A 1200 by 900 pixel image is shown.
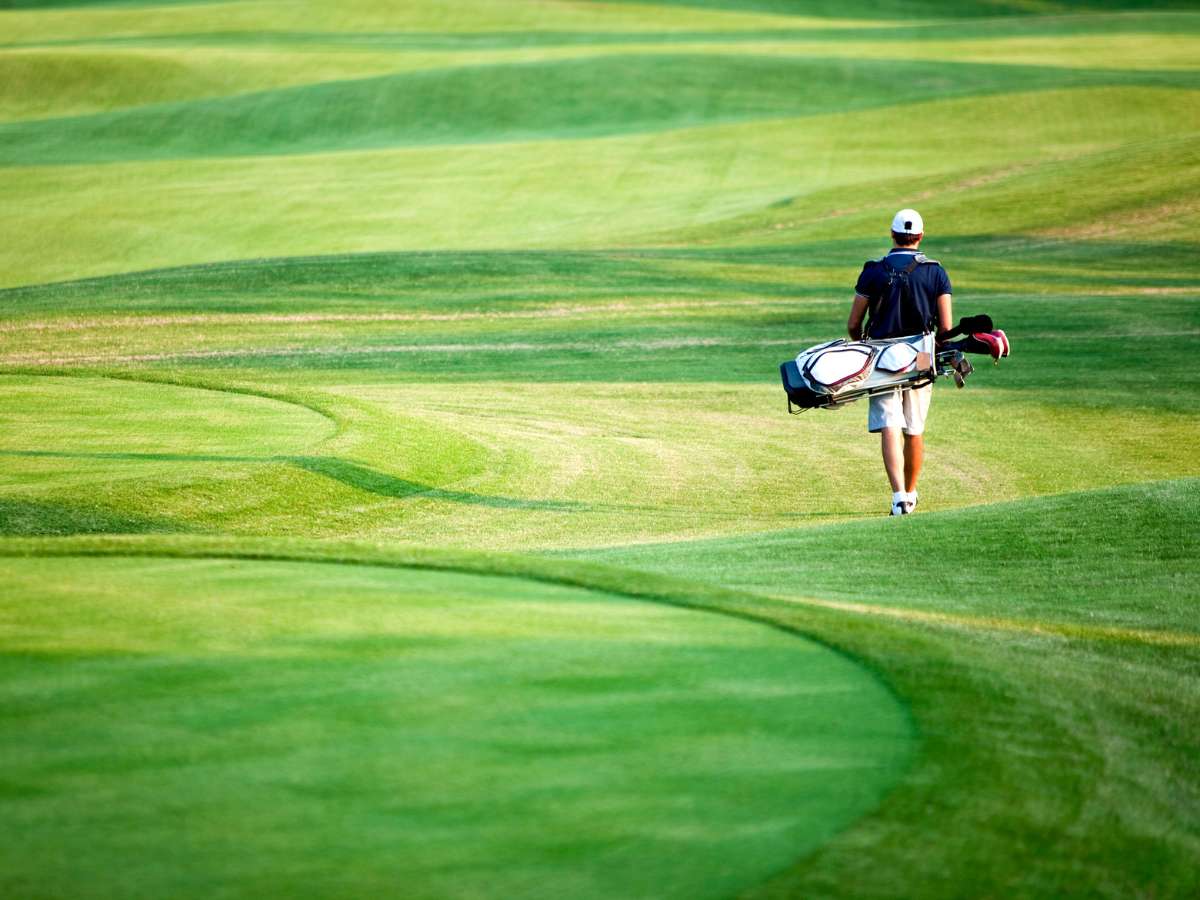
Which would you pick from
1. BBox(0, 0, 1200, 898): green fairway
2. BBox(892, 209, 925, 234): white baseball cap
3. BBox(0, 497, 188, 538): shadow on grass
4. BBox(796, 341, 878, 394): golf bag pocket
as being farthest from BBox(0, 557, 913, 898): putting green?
BBox(892, 209, 925, 234): white baseball cap

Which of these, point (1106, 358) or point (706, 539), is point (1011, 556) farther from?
point (1106, 358)

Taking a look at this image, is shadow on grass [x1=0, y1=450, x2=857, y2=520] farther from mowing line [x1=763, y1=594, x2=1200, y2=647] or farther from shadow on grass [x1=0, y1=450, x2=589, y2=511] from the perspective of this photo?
mowing line [x1=763, y1=594, x2=1200, y2=647]

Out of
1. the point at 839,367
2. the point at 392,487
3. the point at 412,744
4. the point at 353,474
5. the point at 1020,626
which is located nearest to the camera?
the point at 412,744

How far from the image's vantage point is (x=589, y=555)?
10.6 meters

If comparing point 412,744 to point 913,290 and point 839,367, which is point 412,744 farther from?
point 913,290

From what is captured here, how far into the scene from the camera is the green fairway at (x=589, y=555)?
4516mm

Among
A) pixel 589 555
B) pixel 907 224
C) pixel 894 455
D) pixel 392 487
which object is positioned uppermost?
pixel 907 224

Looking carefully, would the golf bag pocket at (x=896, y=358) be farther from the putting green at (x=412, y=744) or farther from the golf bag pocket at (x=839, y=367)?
the putting green at (x=412, y=744)

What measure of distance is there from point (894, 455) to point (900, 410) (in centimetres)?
39

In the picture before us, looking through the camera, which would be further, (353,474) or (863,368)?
(353,474)

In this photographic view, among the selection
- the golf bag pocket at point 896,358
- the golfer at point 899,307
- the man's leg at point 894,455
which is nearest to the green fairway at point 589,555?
the man's leg at point 894,455

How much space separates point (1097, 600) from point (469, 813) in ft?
19.3

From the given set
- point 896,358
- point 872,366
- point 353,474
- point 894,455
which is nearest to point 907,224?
point 896,358

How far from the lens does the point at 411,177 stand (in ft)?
151
